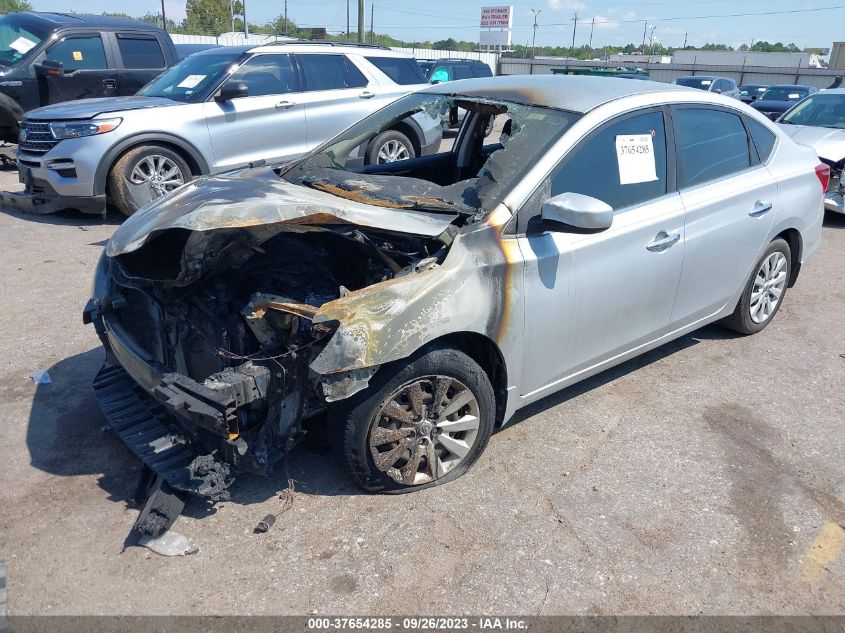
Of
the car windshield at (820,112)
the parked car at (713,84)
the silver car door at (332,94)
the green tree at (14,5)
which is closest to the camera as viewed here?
the silver car door at (332,94)

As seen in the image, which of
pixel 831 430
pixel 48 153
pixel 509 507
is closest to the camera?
pixel 509 507

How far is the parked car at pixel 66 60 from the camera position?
9.48 metres

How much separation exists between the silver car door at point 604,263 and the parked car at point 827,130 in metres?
4.63

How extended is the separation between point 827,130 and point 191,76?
800cm

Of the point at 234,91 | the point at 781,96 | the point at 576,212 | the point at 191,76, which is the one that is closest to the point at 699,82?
the point at 781,96

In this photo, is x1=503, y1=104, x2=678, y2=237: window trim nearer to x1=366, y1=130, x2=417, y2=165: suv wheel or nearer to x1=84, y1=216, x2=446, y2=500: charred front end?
x1=84, y1=216, x2=446, y2=500: charred front end

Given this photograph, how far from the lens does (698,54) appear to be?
217 feet

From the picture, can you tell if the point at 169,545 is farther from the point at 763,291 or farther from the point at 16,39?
the point at 16,39

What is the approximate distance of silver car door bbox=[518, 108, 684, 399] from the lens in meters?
3.30

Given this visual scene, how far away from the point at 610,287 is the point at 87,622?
279 cm

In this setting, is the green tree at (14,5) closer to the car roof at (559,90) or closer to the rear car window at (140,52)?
the rear car window at (140,52)

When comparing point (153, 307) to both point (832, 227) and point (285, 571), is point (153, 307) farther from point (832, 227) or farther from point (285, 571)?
point (832, 227)

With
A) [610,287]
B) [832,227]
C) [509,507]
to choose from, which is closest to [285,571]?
[509,507]

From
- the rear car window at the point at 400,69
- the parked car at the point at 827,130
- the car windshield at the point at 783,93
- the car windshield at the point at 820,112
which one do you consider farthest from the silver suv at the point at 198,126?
the car windshield at the point at 783,93
